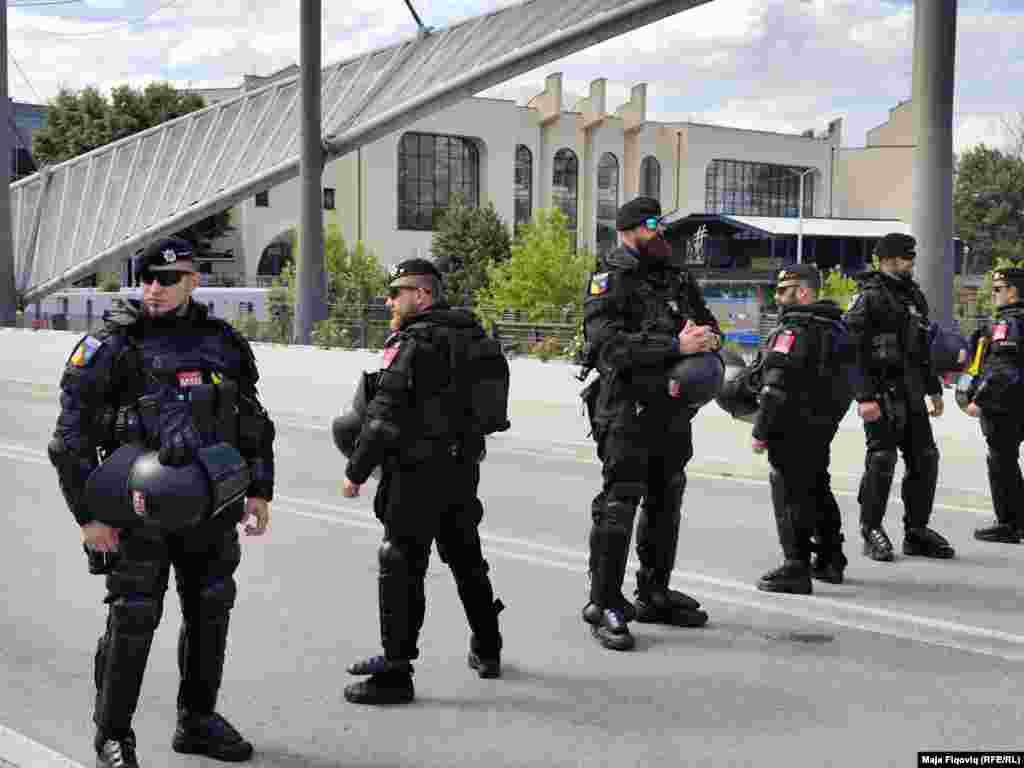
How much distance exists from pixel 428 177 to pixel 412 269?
6961 centimetres

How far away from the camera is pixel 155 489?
12.2 feet

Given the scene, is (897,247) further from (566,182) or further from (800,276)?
(566,182)

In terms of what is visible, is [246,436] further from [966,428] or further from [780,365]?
[966,428]

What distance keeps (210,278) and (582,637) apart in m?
61.3

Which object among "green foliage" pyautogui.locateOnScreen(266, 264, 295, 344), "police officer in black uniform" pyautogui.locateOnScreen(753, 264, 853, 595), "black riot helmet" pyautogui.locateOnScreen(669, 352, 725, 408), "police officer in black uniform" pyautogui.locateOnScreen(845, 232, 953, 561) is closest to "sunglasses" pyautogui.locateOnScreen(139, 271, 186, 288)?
"black riot helmet" pyautogui.locateOnScreen(669, 352, 725, 408)

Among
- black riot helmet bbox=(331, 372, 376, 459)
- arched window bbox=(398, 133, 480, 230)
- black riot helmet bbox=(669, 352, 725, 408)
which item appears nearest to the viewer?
black riot helmet bbox=(331, 372, 376, 459)

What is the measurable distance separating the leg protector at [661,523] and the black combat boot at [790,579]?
35.7 inches

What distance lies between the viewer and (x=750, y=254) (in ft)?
232

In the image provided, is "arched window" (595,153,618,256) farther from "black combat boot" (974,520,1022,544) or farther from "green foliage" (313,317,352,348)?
"black combat boot" (974,520,1022,544)

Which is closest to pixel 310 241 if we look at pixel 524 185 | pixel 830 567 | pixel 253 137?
pixel 253 137

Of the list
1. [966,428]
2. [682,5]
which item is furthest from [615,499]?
[682,5]

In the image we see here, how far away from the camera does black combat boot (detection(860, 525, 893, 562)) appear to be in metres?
7.29

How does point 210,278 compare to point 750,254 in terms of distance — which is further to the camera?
point 750,254

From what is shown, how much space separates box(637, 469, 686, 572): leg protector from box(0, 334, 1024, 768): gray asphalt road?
0.34m
